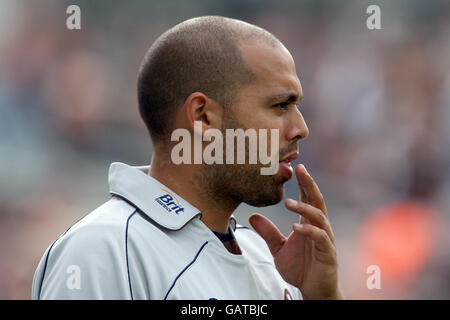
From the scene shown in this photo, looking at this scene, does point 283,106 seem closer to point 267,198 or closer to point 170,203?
point 267,198

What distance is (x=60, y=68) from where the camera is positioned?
5156 mm

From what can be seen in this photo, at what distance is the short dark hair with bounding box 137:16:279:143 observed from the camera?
1.71 metres

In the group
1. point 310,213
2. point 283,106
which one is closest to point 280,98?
point 283,106

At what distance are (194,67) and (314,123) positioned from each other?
3.68m

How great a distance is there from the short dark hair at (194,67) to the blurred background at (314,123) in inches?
117

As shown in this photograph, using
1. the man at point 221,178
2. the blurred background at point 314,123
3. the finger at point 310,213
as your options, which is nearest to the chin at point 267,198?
the man at point 221,178

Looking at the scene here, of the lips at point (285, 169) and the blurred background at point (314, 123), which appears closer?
the lips at point (285, 169)

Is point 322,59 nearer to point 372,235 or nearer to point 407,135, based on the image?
point 407,135

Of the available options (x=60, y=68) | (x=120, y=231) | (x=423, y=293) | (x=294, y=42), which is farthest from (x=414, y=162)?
(x=120, y=231)

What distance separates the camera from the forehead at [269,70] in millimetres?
1696

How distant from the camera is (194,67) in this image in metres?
1.71

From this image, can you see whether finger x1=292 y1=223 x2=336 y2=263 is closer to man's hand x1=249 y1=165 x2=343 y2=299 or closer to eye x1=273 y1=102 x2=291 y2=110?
man's hand x1=249 y1=165 x2=343 y2=299

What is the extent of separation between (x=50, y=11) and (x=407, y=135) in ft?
11.4

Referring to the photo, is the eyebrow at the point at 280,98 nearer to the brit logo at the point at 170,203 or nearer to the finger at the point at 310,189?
the finger at the point at 310,189
